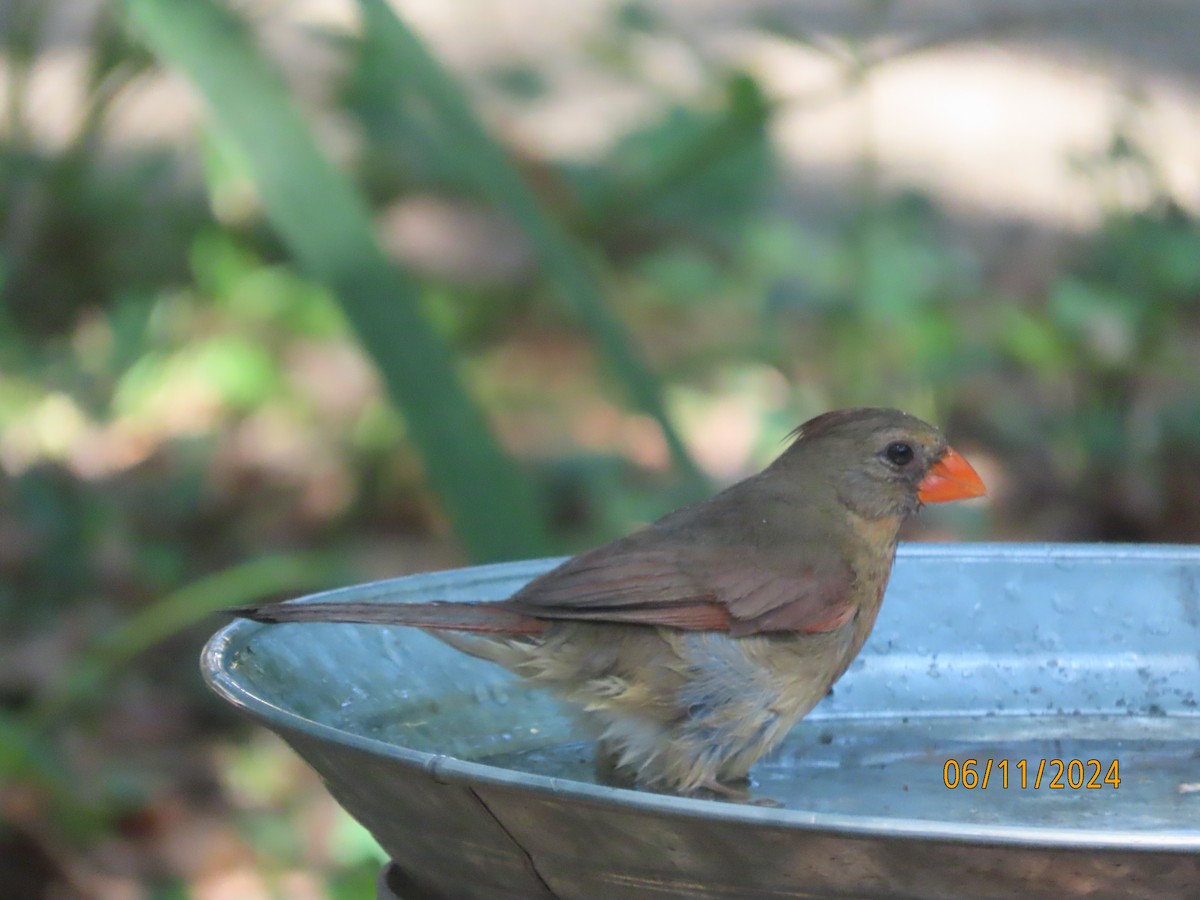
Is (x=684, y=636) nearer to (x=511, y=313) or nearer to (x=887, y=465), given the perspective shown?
(x=887, y=465)

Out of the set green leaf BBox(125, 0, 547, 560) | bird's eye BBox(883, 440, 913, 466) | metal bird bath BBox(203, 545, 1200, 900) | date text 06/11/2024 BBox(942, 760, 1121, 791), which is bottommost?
date text 06/11/2024 BBox(942, 760, 1121, 791)

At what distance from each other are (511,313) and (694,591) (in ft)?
13.1

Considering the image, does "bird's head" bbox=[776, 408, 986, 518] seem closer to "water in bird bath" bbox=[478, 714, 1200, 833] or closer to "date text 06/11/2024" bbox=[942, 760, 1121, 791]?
"water in bird bath" bbox=[478, 714, 1200, 833]

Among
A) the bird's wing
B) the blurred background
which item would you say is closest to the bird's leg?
the bird's wing

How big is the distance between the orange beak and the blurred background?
48 cm

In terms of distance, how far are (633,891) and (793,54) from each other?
19.6 feet

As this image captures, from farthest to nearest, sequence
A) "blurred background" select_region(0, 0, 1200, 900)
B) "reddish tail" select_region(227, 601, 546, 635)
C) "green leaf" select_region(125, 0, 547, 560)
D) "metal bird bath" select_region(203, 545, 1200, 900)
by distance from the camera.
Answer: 1. "blurred background" select_region(0, 0, 1200, 900)
2. "green leaf" select_region(125, 0, 547, 560)
3. "reddish tail" select_region(227, 601, 546, 635)
4. "metal bird bath" select_region(203, 545, 1200, 900)

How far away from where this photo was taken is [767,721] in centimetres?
206

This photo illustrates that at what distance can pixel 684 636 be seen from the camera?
6.86 ft

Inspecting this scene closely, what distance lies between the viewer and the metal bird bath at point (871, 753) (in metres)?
1.34

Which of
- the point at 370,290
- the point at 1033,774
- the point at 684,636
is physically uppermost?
the point at 370,290

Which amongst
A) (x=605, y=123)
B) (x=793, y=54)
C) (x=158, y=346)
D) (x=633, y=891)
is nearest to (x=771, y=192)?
(x=605, y=123)

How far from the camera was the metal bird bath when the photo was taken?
1.34 meters

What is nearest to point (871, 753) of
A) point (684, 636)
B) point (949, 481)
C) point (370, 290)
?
point (684, 636)
